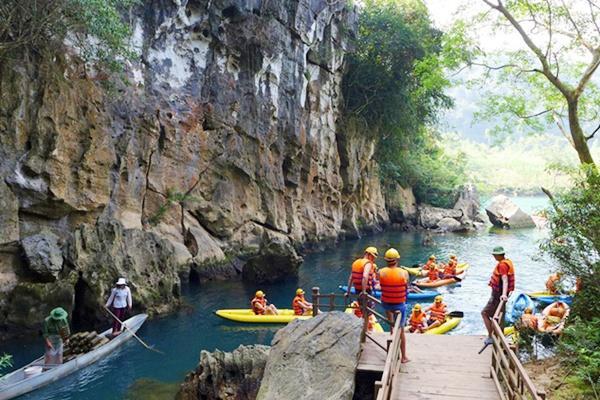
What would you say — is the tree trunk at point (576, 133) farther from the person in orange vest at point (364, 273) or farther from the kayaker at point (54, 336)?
the kayaker at point (54, 336)

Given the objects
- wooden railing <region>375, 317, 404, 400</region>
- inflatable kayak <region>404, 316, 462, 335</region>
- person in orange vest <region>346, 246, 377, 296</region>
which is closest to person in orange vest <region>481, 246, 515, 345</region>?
wooden railing <region>375, 317, 404, 400</region>

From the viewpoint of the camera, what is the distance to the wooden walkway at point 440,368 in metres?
6.78

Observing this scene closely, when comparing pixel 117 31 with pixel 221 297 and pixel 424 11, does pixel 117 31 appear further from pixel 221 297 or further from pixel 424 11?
pixel 424 11

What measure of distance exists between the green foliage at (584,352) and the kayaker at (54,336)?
33.4 feet

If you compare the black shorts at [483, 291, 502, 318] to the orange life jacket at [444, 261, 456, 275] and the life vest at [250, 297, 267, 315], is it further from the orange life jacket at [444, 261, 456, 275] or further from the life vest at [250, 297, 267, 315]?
the orange life jacket at [444, 261, 456, 275]

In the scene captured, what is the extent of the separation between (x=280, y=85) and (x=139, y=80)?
28.3 ft

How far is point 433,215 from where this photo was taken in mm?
46094

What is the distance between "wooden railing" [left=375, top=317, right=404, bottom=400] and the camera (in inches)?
222

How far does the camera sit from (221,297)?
65.3 ft

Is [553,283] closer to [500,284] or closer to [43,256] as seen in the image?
[500,284]

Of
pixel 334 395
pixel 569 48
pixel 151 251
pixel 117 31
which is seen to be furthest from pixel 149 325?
pixel 569 48

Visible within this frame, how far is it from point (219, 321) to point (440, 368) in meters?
10.4

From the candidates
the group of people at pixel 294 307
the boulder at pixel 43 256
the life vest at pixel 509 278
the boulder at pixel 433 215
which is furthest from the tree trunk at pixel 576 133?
the boulder at pixel 433 215

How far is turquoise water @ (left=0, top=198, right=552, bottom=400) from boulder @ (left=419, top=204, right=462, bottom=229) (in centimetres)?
982
